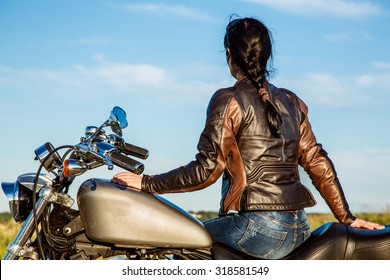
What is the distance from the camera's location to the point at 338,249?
138 inches

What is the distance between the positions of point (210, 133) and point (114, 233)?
2.34 feet

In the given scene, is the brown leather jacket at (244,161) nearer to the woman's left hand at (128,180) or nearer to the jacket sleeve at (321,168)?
the woman's left hand at (128,180)

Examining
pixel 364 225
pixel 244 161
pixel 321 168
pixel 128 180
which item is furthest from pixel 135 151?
pixel 364 225

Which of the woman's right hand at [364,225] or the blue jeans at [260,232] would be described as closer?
the blue jeans at [260,232]

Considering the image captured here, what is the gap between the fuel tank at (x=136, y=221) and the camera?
347 cm

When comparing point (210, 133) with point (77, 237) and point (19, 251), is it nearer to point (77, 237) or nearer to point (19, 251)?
point (77, 237)

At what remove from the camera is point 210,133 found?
142 inches

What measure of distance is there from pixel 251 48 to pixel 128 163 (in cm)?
99

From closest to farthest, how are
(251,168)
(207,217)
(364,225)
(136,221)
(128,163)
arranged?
(128,163) → (136,221) → (251,168) → (364,225) → (207,217)

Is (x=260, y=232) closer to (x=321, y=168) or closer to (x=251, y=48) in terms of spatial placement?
(x=321, y=168)

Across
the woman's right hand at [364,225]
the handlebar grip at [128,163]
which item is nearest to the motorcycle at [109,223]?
the handlebar grip at [128,163]

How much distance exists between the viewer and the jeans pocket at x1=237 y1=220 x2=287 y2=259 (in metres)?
3.52

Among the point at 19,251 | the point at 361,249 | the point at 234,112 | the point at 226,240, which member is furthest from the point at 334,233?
the point at 19,251
